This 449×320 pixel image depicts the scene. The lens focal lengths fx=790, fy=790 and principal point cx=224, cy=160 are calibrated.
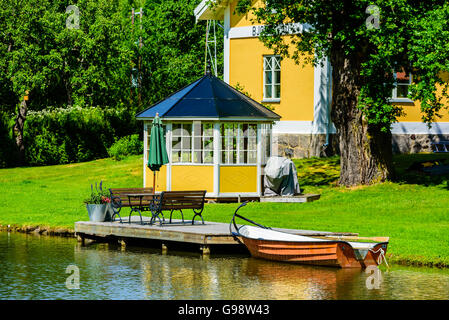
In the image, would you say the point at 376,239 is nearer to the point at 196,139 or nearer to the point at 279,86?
the point at 196,139

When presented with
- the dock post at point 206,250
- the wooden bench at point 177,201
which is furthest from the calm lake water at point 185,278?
the wooden bench at point 177,201

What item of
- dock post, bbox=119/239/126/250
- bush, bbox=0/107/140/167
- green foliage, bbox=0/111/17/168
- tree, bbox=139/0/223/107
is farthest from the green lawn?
tree, bbox=139/0/223/107

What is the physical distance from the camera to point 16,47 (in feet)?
138

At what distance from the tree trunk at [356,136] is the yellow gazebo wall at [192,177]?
5180mm

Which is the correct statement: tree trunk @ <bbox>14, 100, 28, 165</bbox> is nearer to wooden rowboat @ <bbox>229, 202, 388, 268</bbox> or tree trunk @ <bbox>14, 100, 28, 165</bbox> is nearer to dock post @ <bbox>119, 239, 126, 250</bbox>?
dock post @ <bbox>119, 239, 126, 250</bbox>

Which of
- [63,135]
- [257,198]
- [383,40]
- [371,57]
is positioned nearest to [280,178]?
[257,198]

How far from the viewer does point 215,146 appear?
27.8 meters

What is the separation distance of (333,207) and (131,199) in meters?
7.27

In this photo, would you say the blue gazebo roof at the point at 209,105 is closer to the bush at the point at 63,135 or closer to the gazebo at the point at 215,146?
the gazebo at the point at 215,146

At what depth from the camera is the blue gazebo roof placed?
2769cm

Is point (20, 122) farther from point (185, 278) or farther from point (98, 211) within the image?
point (185, 278)
